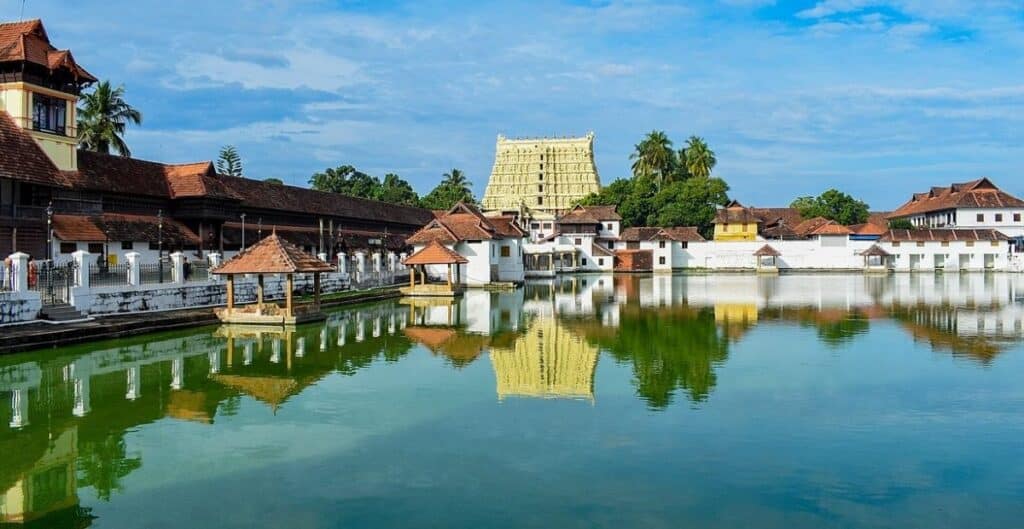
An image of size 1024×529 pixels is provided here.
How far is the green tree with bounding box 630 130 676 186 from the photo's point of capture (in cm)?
6950

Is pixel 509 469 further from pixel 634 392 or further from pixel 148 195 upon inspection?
pixel 148 195

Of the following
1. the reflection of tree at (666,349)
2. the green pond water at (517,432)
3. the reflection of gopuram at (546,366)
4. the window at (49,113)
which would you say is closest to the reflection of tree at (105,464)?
the green pond water at (517,432)

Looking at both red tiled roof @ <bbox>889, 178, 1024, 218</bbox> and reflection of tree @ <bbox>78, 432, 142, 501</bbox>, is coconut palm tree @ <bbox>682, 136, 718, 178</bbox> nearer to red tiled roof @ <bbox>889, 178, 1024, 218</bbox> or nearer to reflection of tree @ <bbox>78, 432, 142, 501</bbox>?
red tiled roof @ <bbox>889, 178, 1024, 218</bbox>

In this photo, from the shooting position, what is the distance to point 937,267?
5656 cm

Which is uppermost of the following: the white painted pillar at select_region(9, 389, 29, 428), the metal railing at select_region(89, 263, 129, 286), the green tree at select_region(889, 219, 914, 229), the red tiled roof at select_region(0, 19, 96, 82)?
the red tiled roof at select_region(0, 19, 96, 82)

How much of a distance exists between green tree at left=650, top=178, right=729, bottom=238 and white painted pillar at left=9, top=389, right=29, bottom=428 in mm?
55944

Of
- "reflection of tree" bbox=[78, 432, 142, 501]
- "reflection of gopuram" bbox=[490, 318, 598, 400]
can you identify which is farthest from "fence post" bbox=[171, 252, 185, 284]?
"reflection of tree" bbox=[78, 432, 142, 501]

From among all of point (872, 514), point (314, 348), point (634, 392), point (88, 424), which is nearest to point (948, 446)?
point (872, 514)

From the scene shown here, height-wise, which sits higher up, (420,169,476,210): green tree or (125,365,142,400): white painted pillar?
(420,169,476,210): green tree

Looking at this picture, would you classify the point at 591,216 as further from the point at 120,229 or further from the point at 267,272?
the point at 267,272

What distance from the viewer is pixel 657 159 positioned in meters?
69.7

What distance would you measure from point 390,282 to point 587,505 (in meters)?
28.7

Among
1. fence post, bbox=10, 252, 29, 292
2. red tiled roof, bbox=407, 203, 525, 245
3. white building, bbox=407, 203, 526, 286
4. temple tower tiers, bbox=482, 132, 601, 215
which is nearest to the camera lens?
fence post, bbox=10, 252, 29, 292

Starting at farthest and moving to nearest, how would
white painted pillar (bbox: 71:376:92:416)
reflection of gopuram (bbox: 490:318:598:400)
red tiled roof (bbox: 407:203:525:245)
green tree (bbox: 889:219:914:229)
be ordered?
1. green tree (bbox: 889:219:914:229)
2. red tiled roof (bbox: 407:203:525:245)
3. reflection of gopuram (bbox: 490:318:598:400)
4. white painted pillar (bbox: 71:376:92:416)
